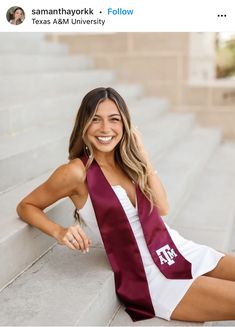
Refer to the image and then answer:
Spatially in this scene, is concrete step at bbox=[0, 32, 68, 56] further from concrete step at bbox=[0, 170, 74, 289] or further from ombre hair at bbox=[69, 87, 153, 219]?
ombre hair at bbox=[69, 87, 153, 219]

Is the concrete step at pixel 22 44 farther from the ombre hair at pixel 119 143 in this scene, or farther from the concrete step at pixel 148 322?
the concrete step at pixel 148 322

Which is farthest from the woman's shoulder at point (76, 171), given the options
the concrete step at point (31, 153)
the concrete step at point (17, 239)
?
the concrete step at point (31, 153)

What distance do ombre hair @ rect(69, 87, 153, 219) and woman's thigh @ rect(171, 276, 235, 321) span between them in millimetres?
468

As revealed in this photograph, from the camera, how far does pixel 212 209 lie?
12.9 ft

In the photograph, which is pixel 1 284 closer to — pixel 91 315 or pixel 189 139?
pixel 91 315

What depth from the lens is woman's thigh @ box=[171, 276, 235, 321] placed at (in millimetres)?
2172

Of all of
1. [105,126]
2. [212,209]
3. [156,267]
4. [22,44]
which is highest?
[22,44]

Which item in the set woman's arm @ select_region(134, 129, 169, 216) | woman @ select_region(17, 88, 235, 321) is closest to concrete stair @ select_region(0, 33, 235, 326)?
woman @ select_region(17, 88, 235, 321)

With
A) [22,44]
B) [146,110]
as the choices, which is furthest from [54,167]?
[146,110]

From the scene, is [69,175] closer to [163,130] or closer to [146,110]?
[163,130]

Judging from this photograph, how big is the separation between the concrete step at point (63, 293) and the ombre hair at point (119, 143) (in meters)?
0.25
